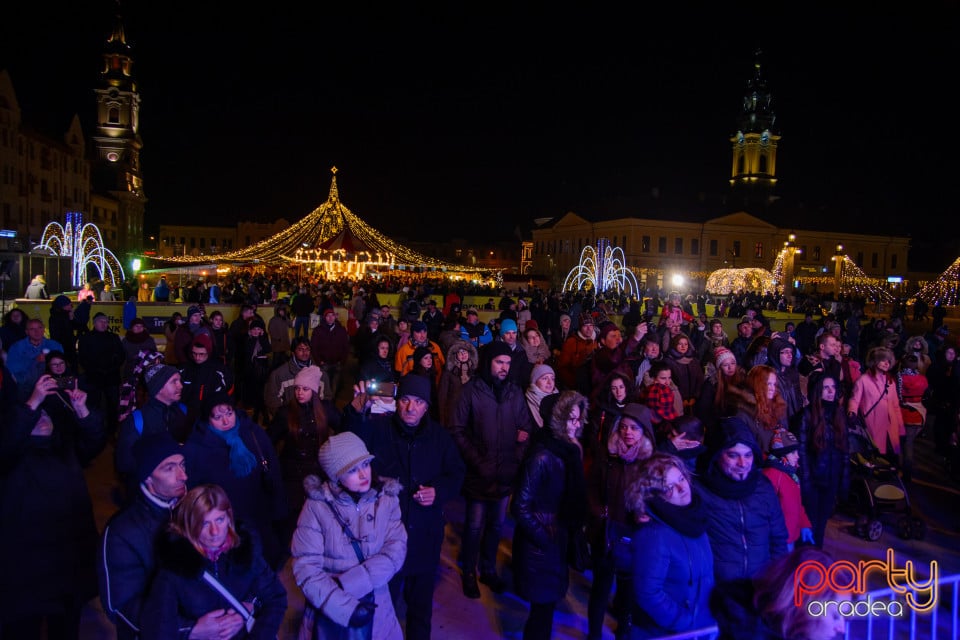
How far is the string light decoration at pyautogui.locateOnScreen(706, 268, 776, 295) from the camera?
4018 centimetres

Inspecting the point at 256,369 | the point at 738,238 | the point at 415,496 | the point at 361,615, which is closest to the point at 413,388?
the point at 415,496

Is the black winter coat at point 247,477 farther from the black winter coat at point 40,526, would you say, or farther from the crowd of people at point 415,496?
the black winter coat at point 40,526

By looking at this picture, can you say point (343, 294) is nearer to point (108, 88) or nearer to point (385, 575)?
point (385, 575)

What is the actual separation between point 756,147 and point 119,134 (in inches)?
2865

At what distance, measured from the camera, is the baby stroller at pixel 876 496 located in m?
5.94

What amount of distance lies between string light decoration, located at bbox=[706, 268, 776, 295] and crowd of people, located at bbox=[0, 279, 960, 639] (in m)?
35.9

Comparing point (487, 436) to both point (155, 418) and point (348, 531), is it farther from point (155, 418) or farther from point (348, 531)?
point (155, 418)

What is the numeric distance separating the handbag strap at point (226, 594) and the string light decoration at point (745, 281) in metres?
39.5

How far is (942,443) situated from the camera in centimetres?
881

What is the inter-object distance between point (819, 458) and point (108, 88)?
271 feet

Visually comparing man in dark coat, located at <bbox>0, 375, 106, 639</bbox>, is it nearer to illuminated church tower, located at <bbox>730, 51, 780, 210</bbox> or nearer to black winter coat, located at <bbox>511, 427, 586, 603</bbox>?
black winter coat, located at <bbox>511, 427, 586, 603</bbox>

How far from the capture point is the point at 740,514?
11.0ft

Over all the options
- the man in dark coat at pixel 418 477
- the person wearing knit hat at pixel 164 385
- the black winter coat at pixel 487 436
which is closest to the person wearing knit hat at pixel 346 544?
the man in dark coat at pixel 418 477

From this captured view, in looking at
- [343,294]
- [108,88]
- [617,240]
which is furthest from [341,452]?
[108,88]
